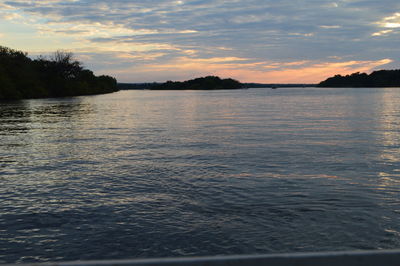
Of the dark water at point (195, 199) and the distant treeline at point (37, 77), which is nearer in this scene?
the dark water at point (195, 199)

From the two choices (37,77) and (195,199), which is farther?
(37,77)

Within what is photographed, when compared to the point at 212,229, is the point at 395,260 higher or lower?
higher

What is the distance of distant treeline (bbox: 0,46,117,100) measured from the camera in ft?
361

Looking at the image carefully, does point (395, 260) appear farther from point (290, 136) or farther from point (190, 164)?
point (290, 136)

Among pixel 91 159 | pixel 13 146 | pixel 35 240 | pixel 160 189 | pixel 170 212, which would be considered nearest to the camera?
pixel 35 240

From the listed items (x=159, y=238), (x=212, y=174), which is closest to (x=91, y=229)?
(x=159, y=238)

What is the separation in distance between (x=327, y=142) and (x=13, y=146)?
2038 centimetres

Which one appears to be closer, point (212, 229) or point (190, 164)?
point (212, 229)

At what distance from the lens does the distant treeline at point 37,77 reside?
11015 centimetres

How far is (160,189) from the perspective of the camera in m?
13.2

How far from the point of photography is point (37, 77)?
139750 mm

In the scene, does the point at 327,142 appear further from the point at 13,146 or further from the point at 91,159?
the point at 13,146

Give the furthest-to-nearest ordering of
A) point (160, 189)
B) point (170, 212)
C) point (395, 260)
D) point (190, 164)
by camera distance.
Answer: point (190, 164)
point (160, 189)
point (170, 212)
point (395, 260)

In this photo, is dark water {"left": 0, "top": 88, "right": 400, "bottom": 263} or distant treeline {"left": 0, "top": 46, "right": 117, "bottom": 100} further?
distant treeline {"left": 0, "top": 46, "right": 117, "bottom": 100}
